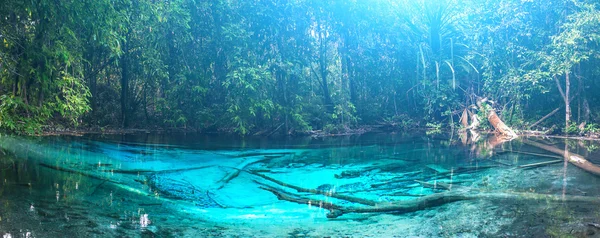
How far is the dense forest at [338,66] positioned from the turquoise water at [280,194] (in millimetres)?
3753

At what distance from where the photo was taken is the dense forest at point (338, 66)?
1066cm

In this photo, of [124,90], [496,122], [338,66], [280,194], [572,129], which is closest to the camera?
[280,194]

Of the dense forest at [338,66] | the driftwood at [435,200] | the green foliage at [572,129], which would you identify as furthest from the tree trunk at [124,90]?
the green foliage at [572,129]

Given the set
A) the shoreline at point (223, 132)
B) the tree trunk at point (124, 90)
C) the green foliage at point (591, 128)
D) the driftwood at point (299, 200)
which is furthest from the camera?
the tree trunk at point (124, 90)

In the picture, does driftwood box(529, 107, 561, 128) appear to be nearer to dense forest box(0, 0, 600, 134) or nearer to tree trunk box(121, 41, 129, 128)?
dense forest box(0, 0, 600, 134)

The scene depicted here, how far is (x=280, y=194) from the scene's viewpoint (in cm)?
393

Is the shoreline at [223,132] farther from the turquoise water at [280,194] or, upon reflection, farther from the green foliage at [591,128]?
the turquoise water at [280,194]

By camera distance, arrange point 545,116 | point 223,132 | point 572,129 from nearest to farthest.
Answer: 1. point 572,129
2. point 545,116
3. point 223,132

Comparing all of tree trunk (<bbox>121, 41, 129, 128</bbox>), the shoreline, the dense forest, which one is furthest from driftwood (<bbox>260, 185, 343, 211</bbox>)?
tree trunk (<bbox>121, 41, 129, 128</bbox>)

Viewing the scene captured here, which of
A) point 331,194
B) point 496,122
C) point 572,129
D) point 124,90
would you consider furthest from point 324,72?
point 331,194

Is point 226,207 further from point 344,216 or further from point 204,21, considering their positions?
point 204,21

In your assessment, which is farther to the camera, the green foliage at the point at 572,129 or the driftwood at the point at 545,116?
the driftwood at the point at 545,116

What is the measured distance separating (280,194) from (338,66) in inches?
447

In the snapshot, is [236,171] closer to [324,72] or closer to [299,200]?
[299,200]
